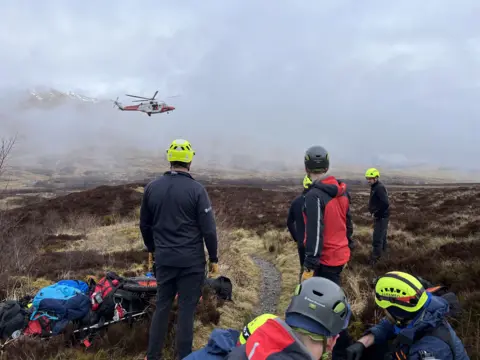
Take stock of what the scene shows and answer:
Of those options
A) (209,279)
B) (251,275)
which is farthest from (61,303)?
(251,275)

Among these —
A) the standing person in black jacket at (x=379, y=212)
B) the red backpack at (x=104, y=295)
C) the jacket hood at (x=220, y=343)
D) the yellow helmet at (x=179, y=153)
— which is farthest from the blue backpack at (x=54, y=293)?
the standing person in black jacket at (x=379, y=212)

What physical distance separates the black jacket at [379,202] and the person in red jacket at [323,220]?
15.4 ft

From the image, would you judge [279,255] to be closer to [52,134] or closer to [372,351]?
[372,351]

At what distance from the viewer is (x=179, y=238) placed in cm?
372

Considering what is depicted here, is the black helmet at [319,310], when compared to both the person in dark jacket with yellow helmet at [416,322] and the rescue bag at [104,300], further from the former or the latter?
the rescue bag at [104,300]

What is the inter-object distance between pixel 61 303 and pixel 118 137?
20597cm

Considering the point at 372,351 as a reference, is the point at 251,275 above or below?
below

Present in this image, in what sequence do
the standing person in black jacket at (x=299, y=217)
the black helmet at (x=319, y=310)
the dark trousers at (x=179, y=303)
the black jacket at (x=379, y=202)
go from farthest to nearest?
1. the black jacket at (x=379, y=202)
2. the standing person in black jacket at (x=299, y=217)
3. the dark trousers at (x=179, y=303)
4. the black helmet at (x=319, y=310)

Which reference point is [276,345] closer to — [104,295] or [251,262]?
[104,295]

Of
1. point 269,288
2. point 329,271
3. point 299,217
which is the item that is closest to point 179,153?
point 329,271

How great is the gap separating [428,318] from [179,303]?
→ 8.12 ft

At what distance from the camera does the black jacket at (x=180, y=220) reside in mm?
3701

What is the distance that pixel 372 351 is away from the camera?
3201mm

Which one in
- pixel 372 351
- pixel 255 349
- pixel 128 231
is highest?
pixel 255 349
